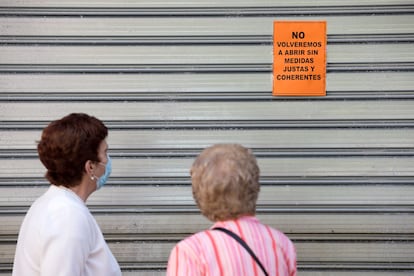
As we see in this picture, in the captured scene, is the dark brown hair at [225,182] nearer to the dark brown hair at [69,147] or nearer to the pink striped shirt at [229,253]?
the pink striped shirt at [229,253]

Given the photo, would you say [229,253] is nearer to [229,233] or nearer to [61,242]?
[229,233]

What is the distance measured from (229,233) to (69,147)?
102cm

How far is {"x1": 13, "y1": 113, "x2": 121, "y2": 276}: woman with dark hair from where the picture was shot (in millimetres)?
2510

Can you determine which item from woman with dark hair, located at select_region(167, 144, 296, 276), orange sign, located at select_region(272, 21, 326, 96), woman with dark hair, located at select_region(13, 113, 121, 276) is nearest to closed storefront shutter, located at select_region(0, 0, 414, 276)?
A: orange sign, located at select_region(272, 21, 326, 96)

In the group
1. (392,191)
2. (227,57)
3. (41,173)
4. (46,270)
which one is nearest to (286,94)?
(227,57)

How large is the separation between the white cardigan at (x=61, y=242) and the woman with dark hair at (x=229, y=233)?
22.8 inches

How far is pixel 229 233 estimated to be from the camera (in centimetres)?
Result: 217

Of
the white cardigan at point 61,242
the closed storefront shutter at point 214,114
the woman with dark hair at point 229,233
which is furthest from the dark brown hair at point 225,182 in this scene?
the closed storefront shutter at point 214,114

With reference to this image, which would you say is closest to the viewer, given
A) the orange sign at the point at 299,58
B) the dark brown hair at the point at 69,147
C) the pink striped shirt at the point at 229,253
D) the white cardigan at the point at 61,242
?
the pink striped shirt at the point at 229,253

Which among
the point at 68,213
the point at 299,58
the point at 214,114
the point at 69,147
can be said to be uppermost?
the point at 299,58

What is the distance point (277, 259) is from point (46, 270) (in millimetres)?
1091

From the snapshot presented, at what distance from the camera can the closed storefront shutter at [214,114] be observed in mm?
3963

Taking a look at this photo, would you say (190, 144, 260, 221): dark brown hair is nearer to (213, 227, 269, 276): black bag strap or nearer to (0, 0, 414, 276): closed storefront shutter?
(213, 227, 269, 276): black bag strap

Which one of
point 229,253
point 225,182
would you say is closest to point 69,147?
point 225,182
